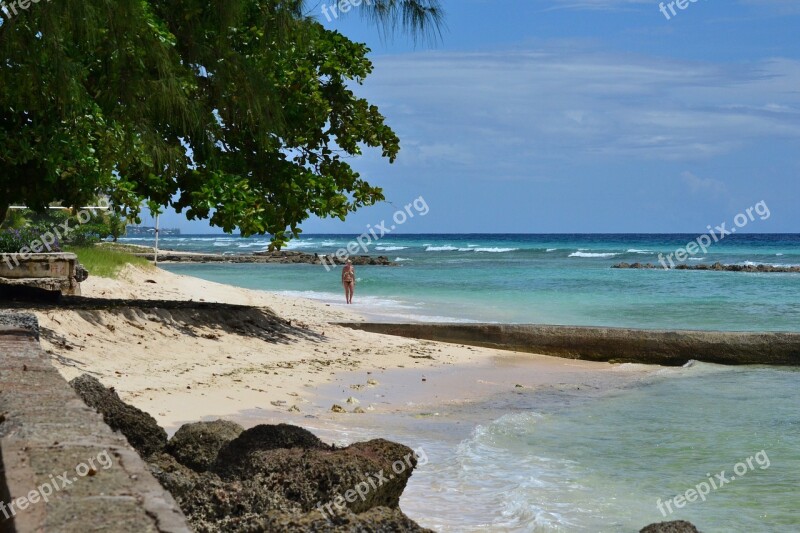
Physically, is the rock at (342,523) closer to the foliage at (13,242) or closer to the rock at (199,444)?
the rock at (199,444)

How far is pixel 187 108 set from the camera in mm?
11898

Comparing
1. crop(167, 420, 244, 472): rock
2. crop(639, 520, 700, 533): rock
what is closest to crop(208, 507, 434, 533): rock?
crop(639, 520, 700, 533): rock

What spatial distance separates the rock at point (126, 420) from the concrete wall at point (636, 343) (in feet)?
33.7

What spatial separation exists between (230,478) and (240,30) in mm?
10209

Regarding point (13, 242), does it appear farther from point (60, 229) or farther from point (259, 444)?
point (259, 444)

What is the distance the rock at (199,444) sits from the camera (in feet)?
18.2

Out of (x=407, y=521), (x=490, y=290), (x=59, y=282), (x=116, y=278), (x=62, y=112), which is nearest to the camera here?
(x=407, y=521)

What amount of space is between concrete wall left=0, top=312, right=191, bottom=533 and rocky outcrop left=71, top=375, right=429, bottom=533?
0.59 meters

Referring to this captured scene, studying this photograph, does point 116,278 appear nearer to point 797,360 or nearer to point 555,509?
point 797,360

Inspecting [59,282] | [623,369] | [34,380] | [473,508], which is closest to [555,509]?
[473,508]

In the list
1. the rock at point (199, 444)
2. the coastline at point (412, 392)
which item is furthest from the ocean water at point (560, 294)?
the rock at point (199, 444)

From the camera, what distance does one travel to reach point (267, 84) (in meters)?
13.2

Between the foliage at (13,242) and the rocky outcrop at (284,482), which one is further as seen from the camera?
the foliage at (13,242)

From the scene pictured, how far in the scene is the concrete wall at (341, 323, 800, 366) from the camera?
574 inches
